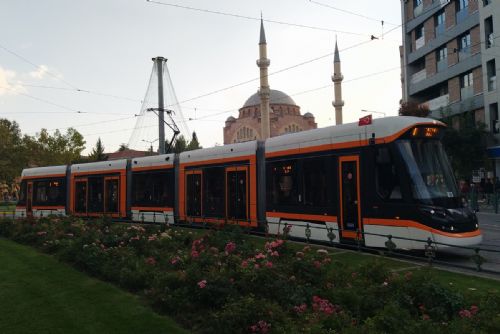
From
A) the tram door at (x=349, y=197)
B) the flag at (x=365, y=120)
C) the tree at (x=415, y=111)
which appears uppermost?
the tree at (x=415, y=111)

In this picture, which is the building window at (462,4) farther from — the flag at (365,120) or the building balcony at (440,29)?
the flag at (365,120)

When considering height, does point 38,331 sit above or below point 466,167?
below

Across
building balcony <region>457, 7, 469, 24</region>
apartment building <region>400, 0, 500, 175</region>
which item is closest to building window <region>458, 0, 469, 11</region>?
apartment building <region>400, 0, 500, 175</region>

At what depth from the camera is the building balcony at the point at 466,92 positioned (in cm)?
3343

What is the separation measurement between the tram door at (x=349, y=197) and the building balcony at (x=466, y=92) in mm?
25734

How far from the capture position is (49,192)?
1049 inches

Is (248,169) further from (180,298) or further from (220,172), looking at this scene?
(180,298)

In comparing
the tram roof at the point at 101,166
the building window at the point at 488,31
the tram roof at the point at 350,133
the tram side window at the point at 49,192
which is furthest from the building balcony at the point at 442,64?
the tram side window at the point at 49,192

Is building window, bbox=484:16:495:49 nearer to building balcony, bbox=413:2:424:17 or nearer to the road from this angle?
building balcony, bbox=413:2:424:17

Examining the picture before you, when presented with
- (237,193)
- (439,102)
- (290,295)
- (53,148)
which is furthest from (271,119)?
(290,295)

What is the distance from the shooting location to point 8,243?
48.3 ft

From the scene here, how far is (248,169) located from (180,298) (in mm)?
9584

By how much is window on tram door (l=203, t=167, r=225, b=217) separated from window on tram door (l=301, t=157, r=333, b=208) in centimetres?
446

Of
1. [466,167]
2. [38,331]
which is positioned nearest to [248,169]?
[38,331]
